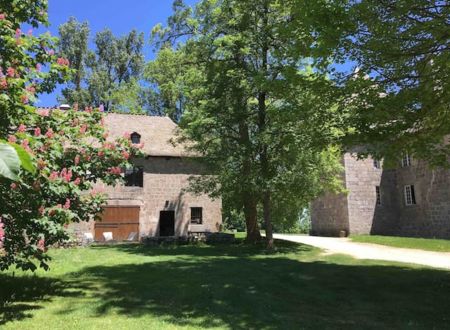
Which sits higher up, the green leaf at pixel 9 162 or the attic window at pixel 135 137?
the attic window at pixel 135 137

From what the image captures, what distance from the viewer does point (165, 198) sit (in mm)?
30031

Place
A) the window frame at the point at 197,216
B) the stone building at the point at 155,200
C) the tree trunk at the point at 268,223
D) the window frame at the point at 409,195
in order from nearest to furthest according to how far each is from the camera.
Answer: the tree trunk at the point at 268,223
the stone building at the point at 155,200
the window frame at the point at 197,216
the window frame at the point at 409,195

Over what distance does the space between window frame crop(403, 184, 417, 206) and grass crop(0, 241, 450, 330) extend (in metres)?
18.5

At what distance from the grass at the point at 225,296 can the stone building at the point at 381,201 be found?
17.1m

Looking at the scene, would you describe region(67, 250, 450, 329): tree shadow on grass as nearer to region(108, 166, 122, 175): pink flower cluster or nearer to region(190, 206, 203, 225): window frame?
region(108, 166, 122, 175): pink flower cluster

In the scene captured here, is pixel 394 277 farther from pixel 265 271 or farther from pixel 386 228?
pixel 386 228

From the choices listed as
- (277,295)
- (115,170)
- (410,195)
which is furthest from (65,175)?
(410,195)

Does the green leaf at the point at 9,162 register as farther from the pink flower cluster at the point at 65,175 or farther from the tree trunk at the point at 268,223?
the tree trunk at the point at 268,223

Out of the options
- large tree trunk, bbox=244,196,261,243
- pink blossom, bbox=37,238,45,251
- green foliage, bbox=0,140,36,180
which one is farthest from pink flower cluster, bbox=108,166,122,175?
large tree trunk, bbox=244,196,261,243

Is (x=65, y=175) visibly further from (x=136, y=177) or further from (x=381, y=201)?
(x=381, y=201)

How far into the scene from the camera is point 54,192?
7.93m

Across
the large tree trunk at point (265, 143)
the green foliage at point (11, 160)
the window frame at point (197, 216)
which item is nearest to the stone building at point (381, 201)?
the window frame at point (197, 216)

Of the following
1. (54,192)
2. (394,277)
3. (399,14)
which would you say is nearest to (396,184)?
(394,277)

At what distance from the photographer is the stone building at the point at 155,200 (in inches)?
1141
